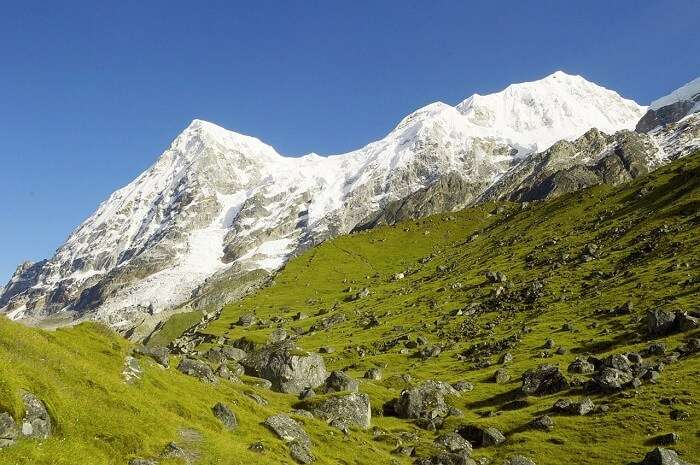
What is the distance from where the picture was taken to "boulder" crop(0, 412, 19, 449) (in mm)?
24594

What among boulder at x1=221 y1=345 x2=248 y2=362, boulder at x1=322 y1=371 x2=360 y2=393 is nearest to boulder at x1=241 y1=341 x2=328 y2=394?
boulder at x1=322 y1=371 x2=360 y2=393

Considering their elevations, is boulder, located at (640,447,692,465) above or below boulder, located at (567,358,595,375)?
below

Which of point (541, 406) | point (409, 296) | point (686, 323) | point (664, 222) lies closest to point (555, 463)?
point (541, 406)

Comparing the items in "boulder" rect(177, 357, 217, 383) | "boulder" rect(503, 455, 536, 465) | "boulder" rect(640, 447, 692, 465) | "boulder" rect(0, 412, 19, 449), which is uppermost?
"boulder" rect(177, 357, 217, 383)

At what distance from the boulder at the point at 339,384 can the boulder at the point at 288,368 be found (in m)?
2.83

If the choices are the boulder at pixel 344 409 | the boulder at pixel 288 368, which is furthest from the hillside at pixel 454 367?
→ the boulder at pixel 288 368

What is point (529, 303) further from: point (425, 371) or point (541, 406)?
point (541, 406)

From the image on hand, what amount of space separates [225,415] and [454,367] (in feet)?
249

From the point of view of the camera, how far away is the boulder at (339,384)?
84.9 m

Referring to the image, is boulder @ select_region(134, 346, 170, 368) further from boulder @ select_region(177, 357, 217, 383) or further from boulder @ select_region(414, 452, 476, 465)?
boulder @ select_region(414, 452, 476, 465)

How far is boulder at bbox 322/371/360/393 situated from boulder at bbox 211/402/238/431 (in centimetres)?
3950

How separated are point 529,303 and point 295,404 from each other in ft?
311

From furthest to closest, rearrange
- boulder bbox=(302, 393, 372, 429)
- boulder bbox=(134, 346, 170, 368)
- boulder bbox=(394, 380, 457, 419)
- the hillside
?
boulder bbox=(394, 380, 457, 419)
boulder bbox=(302, 393, 372, 429)
boulder bbox=(134, 346, 170, 368)
the hillside

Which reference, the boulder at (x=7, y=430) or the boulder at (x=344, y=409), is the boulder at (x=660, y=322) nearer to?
the boulder at (x=344, y=409)
